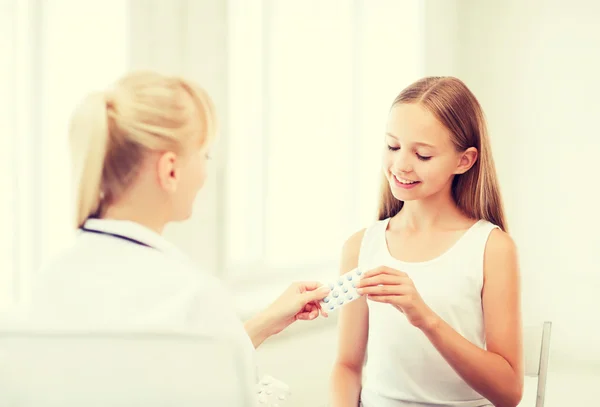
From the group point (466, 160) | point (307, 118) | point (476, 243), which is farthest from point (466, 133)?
point (307, 118)

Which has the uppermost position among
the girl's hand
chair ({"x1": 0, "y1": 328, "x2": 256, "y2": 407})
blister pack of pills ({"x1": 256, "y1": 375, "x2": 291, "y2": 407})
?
chair ({"x1": 0, "y1": 328, "x2": 256, "y2": 407})

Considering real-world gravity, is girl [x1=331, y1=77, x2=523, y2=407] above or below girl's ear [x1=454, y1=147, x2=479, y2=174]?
below

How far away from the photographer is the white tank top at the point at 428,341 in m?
1.16

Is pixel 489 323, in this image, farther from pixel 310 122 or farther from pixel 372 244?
pixel 310 122

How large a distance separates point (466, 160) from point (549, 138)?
152cm

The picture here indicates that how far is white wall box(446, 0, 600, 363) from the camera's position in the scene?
2502 millimetres

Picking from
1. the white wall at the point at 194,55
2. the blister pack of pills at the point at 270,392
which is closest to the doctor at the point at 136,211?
the blister pack of pills at the point at 270,392

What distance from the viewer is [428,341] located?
1.18 metres

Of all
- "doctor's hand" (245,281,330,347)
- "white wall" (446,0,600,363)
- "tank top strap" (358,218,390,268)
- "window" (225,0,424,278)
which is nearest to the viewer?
"doctor's hand" (245,281,330,347)

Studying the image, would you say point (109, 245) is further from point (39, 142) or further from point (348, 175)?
point (348, 175)

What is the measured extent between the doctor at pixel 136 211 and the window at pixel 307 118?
795 millimetres

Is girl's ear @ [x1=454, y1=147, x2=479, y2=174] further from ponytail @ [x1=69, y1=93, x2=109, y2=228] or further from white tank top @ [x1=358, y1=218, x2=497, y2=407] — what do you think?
ponytail @ [x1=69, y1=93, x2=109, y2=228]

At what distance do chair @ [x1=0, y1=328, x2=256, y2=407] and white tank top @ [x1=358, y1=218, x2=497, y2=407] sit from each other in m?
0.67

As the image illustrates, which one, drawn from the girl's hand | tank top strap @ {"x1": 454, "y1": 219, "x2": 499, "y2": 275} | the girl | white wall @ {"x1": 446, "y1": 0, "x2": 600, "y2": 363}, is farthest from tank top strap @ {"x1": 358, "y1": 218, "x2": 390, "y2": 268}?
white wall @ {"x1": 446, "y1": 0, "x2": 600, "y2": 363}
